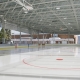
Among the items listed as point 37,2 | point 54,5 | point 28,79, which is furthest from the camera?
point 54,5

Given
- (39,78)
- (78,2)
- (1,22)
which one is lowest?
(39,78)

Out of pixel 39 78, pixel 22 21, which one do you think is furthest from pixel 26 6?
pixel 22 21

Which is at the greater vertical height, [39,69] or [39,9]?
[39,9]

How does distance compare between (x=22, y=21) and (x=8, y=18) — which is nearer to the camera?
(x=8, y=18)

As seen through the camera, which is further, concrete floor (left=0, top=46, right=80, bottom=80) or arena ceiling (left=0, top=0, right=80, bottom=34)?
arena ceiling (left=0, top=0, right=80, bottom=34)

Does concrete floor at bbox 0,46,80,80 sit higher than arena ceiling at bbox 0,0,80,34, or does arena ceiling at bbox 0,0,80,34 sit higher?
arena ceiling at bbox 0,0,80,34

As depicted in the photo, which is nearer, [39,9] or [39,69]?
[39,69]

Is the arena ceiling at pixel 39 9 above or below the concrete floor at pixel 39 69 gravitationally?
above

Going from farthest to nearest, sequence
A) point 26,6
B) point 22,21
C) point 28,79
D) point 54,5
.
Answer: point 22,21 < point 54,5 < point 26,6 < point 28,79

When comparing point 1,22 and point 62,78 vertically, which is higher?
point 1,22

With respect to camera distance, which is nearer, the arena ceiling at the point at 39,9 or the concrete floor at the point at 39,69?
the concrete floor at the point at 39,69

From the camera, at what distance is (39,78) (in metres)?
4.66

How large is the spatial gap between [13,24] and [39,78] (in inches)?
1410

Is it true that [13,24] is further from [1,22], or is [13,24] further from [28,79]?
[28,79]
